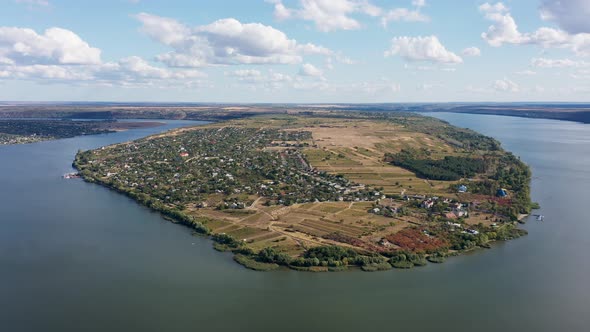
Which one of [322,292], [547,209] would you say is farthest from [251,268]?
[547,209]

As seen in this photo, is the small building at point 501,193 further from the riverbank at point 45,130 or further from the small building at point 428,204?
the riverbank at point 45,130

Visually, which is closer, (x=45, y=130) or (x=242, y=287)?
(x=242, y=287)

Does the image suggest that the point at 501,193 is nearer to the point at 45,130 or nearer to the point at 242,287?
the point at 242,287

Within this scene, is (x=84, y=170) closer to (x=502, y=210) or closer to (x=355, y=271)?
(x=355, y=271)

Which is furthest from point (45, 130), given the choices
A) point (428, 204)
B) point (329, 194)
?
point (428, 204)

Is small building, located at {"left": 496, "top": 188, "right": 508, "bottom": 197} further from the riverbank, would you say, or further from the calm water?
the riverbank

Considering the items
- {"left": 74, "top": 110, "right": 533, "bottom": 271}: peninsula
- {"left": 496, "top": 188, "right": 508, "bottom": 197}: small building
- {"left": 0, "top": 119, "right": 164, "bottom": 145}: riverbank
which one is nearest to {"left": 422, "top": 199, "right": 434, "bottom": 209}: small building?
{"left": 74, "top": 110, "right": 533, "bottom": 271}: peninsula
